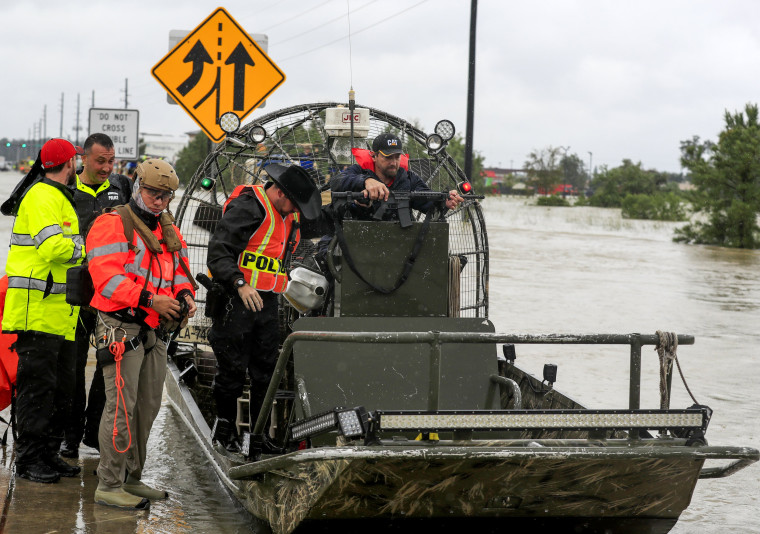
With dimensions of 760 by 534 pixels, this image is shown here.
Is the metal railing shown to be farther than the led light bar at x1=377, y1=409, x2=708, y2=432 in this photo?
Yes

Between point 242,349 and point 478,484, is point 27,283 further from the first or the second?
point 478,484

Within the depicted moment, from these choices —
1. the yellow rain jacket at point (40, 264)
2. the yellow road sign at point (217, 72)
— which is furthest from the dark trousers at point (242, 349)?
the yellow road sign at point (217, 72)

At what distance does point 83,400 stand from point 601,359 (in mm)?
7162

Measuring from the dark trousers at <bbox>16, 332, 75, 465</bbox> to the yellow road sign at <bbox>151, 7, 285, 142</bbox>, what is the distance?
14.9 feet

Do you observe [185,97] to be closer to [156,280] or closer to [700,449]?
[156,280]

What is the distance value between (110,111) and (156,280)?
10198 millimetres

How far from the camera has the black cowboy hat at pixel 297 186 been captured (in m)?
5.87

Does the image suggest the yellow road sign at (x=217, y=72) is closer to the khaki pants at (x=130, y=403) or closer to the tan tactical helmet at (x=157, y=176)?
the tan tactical helmet at (x=157, y=176)

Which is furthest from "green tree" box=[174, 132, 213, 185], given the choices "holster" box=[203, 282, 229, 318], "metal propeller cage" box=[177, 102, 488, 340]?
"holster" box=[203, 282, 229, 318]

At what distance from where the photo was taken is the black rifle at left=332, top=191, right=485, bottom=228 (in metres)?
6.23

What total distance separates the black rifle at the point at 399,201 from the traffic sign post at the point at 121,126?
30.7 feet

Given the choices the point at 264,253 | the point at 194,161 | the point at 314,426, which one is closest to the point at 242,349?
the point at 264,253

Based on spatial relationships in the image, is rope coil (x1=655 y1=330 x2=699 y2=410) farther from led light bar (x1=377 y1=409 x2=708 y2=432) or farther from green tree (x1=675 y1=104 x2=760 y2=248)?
green tree (x1=675 y1=104 x2=760 y2=248)

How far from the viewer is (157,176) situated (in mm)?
5449
